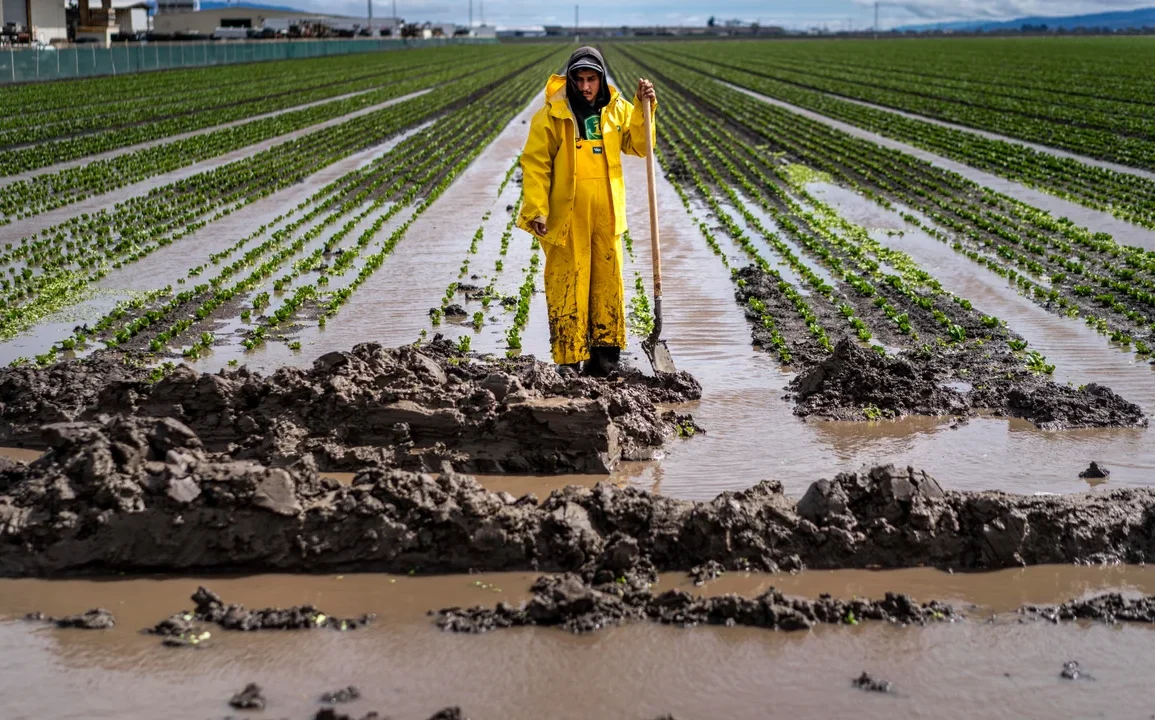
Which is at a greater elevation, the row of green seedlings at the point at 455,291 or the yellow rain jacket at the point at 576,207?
the yellow rain jacket at the point at 576,207

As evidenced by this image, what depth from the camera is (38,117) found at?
29500 mm

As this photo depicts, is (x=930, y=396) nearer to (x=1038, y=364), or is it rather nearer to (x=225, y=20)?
(x=1038, y=364)

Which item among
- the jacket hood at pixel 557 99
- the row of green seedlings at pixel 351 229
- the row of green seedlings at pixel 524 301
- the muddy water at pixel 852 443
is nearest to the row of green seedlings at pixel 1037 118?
the row of green seedlings at pixel 351 229

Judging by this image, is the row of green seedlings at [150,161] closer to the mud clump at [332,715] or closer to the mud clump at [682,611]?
the mud clump at [682,611]

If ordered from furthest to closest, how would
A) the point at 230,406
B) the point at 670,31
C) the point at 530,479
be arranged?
1. the point at 670,31
2. the point at 230,406
3. the point at 530,479

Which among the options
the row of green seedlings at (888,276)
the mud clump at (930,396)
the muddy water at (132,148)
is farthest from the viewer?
A: the muddy water at (132,148)

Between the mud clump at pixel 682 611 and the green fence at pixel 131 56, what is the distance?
39.2 metres

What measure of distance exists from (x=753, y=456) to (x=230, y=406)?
2.83 m

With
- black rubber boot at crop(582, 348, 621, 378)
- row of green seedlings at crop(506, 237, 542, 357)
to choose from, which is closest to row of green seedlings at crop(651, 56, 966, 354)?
black rubber boot at crop(582, 348, 621, 378)

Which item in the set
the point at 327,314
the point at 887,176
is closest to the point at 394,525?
the point at 327,314

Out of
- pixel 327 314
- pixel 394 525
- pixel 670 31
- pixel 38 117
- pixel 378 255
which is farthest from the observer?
pixel 670 31

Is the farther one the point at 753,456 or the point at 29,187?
the point at 29,187

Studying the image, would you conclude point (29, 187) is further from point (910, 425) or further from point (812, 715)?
point (812, 715)

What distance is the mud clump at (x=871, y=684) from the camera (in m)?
4.25
